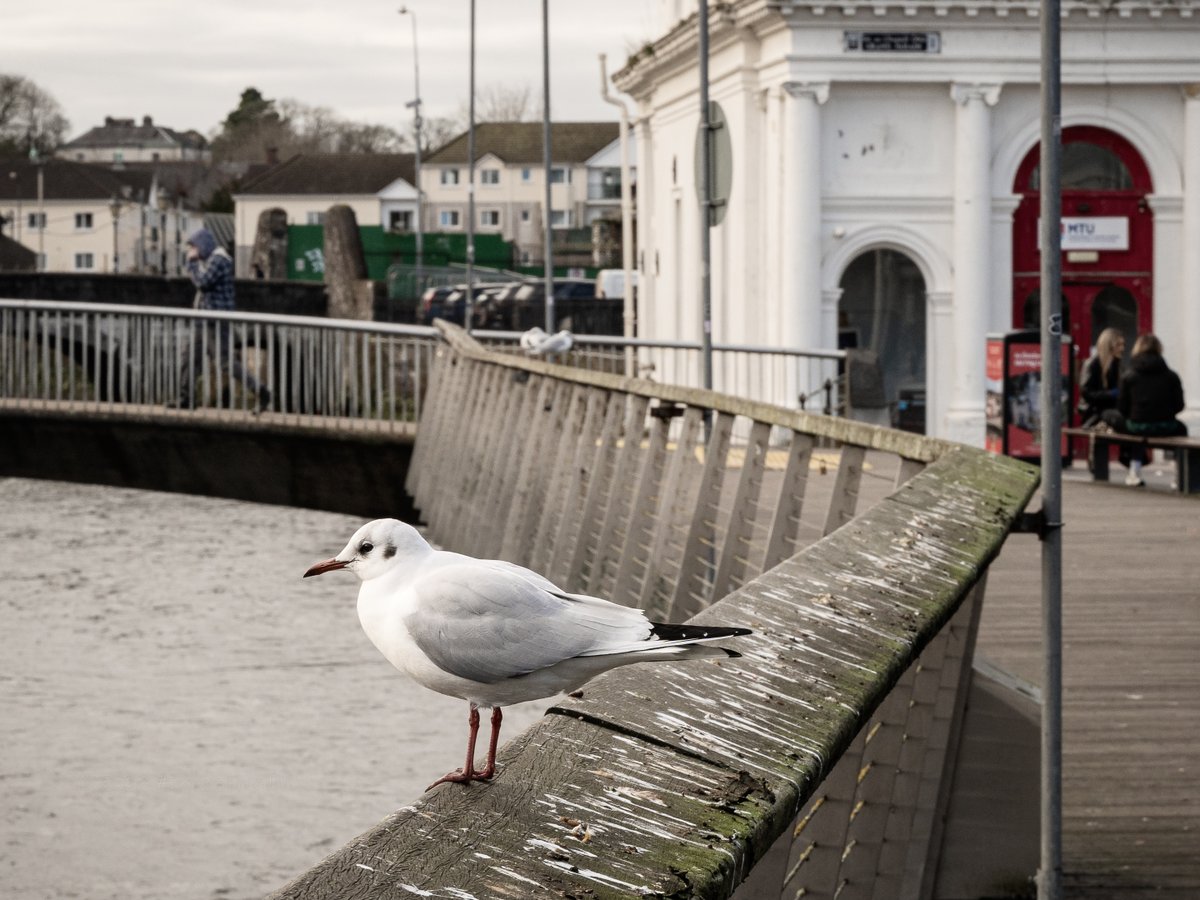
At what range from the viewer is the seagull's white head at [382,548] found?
2.86 m

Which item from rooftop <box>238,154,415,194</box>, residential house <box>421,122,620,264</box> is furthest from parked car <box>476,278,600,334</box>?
rooftop <box>238,154,415,194</box>

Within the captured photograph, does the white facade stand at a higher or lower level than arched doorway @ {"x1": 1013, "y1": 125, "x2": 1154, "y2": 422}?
higher

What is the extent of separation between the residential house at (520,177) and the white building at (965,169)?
99.2 meters

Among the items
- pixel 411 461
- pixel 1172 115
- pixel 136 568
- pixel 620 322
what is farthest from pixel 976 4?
pixel 620 322

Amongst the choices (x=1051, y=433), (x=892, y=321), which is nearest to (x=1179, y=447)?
(x=892, y=321)

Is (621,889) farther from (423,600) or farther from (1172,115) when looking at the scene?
(1172,115)

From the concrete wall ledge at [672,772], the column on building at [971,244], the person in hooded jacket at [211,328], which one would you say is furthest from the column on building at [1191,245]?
the concrete wall ledge at [672,772]

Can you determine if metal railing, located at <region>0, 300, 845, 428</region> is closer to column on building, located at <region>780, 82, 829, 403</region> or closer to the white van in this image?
column on building, located at <region>780, 82, 829, 403</region>

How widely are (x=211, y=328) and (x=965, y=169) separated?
1099 cm

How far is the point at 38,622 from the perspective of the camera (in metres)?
32.3

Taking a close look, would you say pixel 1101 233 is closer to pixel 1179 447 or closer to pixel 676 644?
pixel 1179 447

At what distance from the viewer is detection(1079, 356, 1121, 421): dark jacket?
2236 centimetres

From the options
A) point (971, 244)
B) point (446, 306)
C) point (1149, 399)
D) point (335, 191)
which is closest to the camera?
point (1149, 399)

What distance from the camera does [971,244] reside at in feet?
94.1
